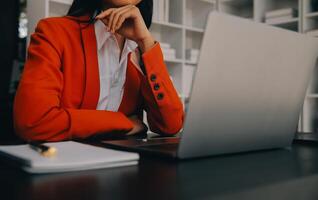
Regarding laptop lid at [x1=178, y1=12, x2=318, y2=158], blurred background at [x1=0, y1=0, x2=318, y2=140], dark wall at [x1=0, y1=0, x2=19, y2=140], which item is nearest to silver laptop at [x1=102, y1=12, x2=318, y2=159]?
laptop lid at [x1=178, y1=12, x2=318, y2=158]

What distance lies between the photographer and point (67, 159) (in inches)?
21.0

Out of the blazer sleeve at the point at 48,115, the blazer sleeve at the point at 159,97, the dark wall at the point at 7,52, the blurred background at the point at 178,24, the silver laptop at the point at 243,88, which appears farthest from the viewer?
the blurred background at the point at 178,24

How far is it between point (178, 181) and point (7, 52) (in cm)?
182

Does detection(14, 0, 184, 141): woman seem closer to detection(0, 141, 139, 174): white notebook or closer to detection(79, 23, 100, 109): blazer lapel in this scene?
detection(79, 23, 100, 109): blazer lapel

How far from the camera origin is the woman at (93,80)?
1.05 meters

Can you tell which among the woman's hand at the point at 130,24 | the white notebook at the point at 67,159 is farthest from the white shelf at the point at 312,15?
the white notebook at the point at 67,159

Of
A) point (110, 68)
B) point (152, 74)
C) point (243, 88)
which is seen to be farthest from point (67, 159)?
point (110, 68)

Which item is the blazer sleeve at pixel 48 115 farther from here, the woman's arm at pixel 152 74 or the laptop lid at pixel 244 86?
the laptop lid at pixel 244 86

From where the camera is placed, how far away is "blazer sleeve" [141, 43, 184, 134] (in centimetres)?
119

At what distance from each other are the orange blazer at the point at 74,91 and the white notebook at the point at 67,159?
1.37 ft

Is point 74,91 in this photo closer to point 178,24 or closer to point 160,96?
point 160,96

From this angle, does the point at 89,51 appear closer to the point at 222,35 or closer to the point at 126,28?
the point at 126,28

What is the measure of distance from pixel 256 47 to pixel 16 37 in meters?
1.83

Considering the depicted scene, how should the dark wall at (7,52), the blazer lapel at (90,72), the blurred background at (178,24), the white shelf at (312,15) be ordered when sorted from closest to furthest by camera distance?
the blazer lapel at (90,72) < the dark wall at (7,52) < the blurred background at (178,24) < the white shelf at (312,15)
